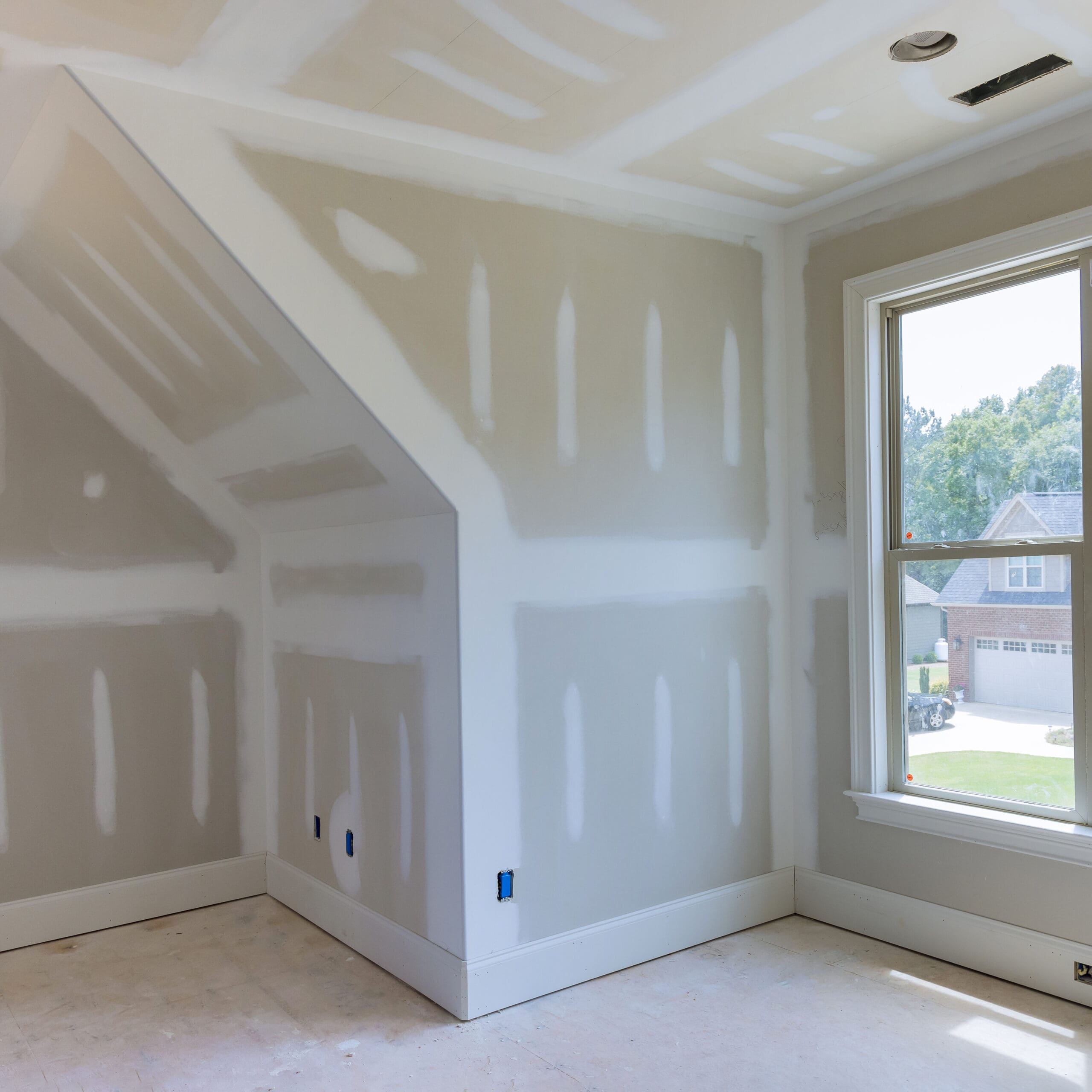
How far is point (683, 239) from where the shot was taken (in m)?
3.64

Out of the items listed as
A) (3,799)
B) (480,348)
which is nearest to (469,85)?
(480,348)

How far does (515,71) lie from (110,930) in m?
3.47

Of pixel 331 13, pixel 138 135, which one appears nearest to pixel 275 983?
pixel 138 135

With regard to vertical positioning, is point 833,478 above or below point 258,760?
above

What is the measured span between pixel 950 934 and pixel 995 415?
1775 millimetres

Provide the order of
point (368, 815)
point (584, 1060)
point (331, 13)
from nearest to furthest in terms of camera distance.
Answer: point (331, 13) → point (584, 1060) → point (368, 815)

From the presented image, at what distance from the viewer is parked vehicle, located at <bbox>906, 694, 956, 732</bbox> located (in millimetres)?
3416

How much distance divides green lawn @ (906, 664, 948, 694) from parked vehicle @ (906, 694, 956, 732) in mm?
25

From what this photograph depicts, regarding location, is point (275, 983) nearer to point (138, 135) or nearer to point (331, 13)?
point (138, 135)

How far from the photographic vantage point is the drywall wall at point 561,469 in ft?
9.32

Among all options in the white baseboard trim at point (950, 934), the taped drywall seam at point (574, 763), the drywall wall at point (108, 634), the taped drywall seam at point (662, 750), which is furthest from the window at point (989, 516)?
the drywall wall at point (108, 634)

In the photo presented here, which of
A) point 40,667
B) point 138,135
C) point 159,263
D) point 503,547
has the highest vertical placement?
point 138,135

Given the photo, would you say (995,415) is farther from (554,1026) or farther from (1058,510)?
(554,1026)

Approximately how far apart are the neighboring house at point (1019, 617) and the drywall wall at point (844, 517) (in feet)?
1.50
